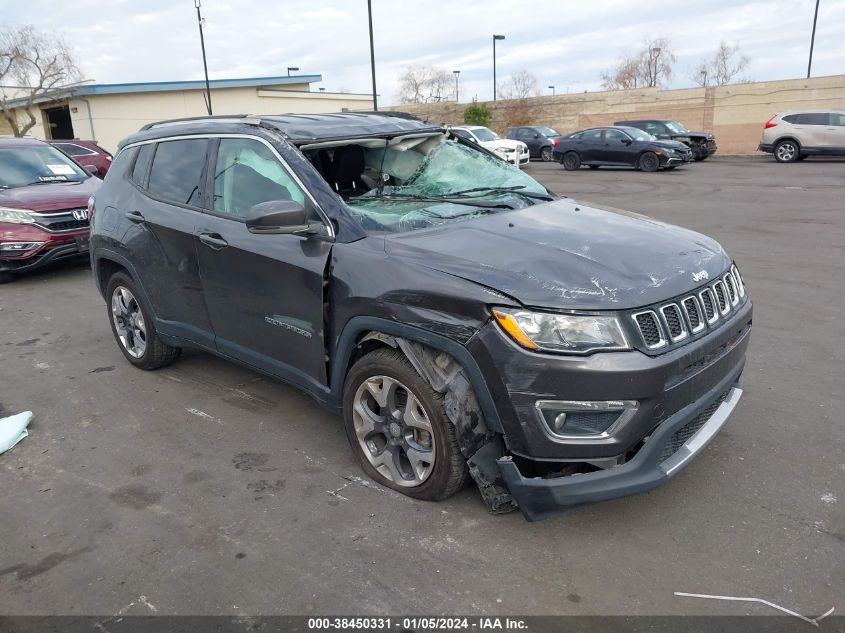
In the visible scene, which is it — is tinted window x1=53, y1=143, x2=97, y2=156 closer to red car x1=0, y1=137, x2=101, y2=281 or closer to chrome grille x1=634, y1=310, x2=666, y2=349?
red car x1=0, y1=137, x2=101, y2=281

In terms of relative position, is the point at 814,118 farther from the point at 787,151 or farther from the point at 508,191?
the point at 508,191

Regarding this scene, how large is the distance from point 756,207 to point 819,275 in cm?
623

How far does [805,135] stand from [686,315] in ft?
80.3

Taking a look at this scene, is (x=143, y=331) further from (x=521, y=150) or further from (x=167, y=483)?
(x=521, y=150)

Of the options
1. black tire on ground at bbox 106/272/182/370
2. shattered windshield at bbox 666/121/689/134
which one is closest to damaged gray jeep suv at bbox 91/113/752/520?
black tire on ground at bbox 106/272/182/370

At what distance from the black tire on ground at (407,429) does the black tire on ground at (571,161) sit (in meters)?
22.7

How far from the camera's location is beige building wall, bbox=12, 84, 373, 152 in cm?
4219

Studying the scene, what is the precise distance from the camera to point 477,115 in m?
41.3

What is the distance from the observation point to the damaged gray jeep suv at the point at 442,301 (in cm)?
276

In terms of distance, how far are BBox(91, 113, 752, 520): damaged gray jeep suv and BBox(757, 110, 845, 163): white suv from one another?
75.3 ft

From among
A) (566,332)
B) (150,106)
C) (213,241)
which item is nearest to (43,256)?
(213,241)

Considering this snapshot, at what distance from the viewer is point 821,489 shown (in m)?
3.35

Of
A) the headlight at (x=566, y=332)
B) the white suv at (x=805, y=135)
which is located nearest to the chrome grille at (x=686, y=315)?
the headlight at (x=566, y=332)

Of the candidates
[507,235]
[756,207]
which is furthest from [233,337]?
[756,207]
